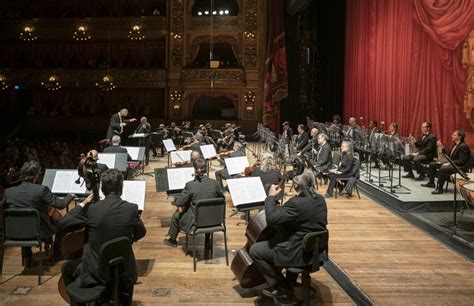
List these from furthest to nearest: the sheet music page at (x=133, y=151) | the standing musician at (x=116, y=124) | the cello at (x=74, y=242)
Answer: the standing musician at (x=116, y=124)
the sheet music page at (x=133, y=151)
the cello at (x=74, y=242)

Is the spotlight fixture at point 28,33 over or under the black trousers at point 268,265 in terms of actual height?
over

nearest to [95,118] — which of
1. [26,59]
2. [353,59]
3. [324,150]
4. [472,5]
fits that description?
[26,59]

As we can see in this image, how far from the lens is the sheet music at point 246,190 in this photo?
689cm

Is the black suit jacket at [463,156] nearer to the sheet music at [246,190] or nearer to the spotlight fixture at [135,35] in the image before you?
the sheet music at [246,190]

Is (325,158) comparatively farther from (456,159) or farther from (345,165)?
(456,159)

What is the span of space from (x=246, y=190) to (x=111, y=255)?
3.05 metres

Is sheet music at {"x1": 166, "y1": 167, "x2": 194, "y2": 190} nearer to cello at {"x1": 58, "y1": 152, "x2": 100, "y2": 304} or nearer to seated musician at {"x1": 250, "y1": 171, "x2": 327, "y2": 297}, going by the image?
cello at {"x1": 58, "y1": 152, "x2": 100, "y2": 304}

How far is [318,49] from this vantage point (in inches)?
843

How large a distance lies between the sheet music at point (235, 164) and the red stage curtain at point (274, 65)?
12391 millimetres

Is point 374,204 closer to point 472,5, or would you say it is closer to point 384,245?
point 384,245

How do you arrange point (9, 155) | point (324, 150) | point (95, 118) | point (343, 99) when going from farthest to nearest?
point (95, 118) → point (343, 99) → point (9, 155) → point (324, 150)

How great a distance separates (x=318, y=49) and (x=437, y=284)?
16565mm

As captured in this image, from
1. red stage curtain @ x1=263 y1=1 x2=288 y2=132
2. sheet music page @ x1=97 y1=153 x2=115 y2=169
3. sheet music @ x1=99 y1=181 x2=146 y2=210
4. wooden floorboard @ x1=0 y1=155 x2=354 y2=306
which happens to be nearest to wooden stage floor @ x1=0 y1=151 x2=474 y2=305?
wooden floorboard @ x1=0 y1=155 x2=354 y2=306

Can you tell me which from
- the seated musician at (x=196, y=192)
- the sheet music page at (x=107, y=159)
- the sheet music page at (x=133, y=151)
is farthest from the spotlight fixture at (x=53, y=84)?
the seated musician at (x=196, y=192)
